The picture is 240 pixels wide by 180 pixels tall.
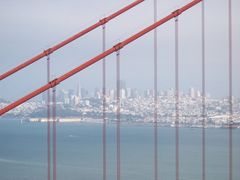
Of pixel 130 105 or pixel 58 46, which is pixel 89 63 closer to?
pixel 58 46

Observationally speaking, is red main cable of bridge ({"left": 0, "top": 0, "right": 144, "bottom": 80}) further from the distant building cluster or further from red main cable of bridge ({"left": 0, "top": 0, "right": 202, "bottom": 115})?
the distant building cluster

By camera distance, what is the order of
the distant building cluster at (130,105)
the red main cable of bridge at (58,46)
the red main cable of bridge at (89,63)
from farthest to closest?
the distant building cluster at (130,105)
the red main cable of bridge at (58,46)
the red main cable of bridge at (89,63)

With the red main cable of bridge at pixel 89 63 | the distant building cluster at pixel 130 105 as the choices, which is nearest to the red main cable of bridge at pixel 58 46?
the red main cable of bridge at pixel 89 63

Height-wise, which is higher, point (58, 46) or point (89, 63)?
point (58, 46)

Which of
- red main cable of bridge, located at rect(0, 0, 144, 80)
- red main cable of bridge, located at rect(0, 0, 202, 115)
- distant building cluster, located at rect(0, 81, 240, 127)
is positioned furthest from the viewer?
distant building cluster, located at rect(0, 81, 240, 127)

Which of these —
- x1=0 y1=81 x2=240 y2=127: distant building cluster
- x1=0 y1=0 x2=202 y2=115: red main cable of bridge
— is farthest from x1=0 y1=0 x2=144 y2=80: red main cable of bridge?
x1=0 y1=81 x2=240 y2=127: distant building cluster

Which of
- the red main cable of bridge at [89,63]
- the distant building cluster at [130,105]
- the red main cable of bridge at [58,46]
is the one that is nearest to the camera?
the red main cable of bridge at [89,63]

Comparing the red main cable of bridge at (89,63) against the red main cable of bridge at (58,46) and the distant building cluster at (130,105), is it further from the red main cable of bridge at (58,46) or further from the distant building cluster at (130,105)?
the distant building cluster at (130,105)

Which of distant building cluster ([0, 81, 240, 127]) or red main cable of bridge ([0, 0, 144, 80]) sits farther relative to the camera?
distant building cluster ([0, 81, 240, 127])

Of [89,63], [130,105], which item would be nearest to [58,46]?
[89,63]

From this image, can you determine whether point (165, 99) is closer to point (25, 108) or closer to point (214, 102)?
point (214, 102)

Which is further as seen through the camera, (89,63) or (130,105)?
(130,105)
